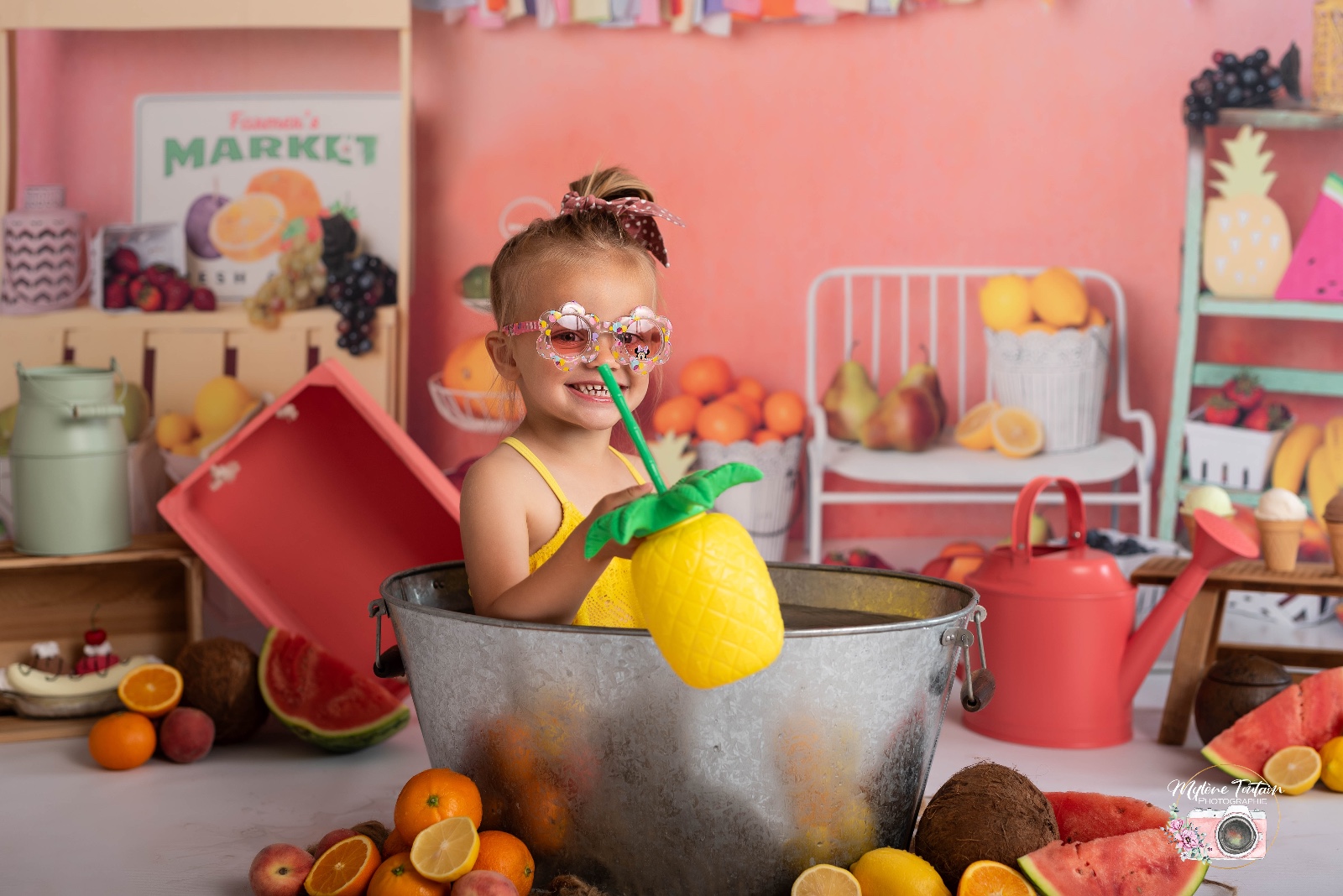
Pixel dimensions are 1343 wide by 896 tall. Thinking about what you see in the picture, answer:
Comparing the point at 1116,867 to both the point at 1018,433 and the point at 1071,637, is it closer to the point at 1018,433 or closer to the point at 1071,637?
the point at 1071,637

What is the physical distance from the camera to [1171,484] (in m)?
2.99

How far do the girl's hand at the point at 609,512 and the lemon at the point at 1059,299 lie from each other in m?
1.89

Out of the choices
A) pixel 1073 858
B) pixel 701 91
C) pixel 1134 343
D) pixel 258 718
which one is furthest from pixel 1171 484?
pixel 258 718

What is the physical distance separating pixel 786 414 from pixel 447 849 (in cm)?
182

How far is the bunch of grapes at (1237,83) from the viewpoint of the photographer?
2869 mm

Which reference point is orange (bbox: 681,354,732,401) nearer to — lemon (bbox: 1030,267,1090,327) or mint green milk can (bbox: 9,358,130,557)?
lemon (bbox: 1030,267,1090,327)

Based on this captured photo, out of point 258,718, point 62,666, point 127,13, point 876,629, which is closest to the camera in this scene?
point 876,629

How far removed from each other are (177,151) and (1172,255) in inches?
94.3

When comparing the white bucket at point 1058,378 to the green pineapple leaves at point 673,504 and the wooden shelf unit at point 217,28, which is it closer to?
the wooden shelf unit at point 217,28

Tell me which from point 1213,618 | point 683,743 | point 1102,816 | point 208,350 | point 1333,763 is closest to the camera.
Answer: point 683,743

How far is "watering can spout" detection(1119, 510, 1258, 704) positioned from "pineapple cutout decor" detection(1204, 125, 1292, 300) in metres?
0.84

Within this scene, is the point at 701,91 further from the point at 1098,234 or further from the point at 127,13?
the point at 127,13

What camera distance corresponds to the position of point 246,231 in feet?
9.93

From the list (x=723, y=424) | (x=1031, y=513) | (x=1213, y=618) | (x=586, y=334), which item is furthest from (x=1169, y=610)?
(x=586, y=334)
